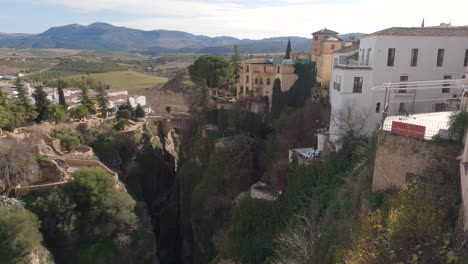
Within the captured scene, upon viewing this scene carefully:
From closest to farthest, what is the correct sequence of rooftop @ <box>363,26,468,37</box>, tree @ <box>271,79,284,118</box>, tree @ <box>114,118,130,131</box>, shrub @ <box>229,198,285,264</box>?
shrub @ <box>229,198,285,264</box>
rooftop @ <box>363,26,468,37</box>
tree @ <box>271,79,284,118</box>
tree @ <box>114,118,130,131</box>

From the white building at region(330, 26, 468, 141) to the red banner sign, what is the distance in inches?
283

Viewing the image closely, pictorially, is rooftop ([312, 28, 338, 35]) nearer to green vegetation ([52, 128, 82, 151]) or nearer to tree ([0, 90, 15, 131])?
green vegetation ([52, 128, 82, 151])

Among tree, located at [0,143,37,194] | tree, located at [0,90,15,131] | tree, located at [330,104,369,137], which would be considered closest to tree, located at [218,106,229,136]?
tree, located at [330,104,369,137]

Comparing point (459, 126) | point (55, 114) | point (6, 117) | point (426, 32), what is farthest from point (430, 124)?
point (55, 114)

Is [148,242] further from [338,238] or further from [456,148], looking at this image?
[456,148]

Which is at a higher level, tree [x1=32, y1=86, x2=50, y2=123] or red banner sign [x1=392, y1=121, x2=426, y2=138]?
red banner sign [x1=392, y1=121, x2=426, y2=138]

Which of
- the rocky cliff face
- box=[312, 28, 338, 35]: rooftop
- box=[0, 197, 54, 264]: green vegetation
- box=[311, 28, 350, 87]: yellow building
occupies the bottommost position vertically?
the rocky cliff face

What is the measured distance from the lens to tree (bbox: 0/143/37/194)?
23.0 meters

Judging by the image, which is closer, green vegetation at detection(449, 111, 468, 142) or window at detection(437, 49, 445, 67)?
green vegetation at detection(449, 111, 468, 142)

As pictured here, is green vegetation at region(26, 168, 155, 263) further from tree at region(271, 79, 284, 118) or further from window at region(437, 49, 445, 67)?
window at region(437, 49, 445, 67)

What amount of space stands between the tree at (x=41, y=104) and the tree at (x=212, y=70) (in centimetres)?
1717

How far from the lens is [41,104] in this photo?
3616 centimetres

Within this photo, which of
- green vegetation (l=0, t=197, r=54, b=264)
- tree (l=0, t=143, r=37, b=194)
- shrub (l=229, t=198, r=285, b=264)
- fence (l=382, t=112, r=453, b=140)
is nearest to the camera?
fence (l=382, t=112, r=453, b=140)

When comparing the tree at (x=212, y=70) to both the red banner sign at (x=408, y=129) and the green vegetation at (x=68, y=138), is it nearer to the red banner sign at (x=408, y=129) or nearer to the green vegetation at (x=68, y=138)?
the green vegetation at (x=68, y=138)
